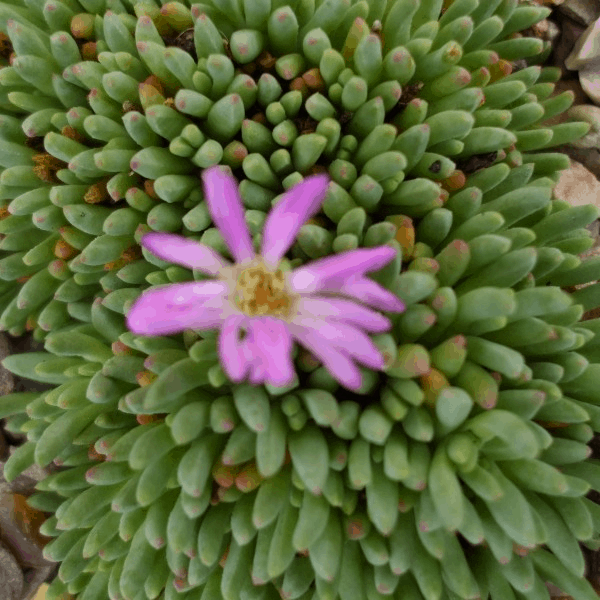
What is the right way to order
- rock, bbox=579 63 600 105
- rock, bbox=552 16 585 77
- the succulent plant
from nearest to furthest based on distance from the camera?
the succulent plant < rock, bbox=579 63 600 105 < rock, bbox=552 16 585 77

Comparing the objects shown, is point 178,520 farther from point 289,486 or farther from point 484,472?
point 484,472

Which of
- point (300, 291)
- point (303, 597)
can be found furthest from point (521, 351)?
point (303, 597)

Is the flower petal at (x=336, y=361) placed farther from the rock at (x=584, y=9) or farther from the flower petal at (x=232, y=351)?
the rock at (x=584, y=9)

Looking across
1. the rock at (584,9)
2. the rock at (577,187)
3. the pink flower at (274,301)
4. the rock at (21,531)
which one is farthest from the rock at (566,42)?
the rock at (21,531)

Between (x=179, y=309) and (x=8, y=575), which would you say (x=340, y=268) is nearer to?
(x=179, y=309)

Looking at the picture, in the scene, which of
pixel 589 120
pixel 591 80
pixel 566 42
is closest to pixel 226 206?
pixel 589 120

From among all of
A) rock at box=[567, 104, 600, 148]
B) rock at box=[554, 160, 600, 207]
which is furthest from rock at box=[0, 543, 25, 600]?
rock at box=[567, 104, 600, 148]

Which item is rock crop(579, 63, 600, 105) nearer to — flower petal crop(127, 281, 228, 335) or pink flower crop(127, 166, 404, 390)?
pink flower crop(127, 166, 404, 390)
